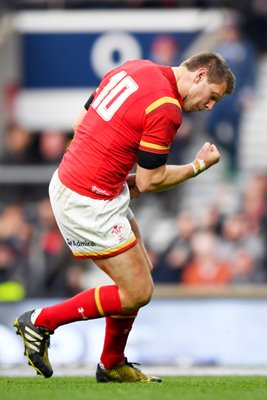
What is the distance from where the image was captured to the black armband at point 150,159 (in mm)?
8125

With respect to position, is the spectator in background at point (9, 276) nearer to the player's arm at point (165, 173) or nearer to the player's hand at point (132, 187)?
the player's hand at point (132, 187)

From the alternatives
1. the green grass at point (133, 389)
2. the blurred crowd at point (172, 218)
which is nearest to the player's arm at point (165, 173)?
the green grass at point (133, 389)

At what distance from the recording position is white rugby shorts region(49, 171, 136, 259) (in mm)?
8375

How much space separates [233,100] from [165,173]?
27.4ft

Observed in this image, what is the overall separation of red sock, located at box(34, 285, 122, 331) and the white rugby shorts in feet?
0.81

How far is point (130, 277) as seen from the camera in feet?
27.5

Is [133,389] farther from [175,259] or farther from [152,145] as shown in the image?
[175,259]

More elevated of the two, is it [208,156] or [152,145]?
[152,145]

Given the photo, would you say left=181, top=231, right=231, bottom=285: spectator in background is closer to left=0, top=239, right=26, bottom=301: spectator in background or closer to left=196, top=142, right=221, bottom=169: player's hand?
left=0, top=239, right=26, bottom=301: spectator in background

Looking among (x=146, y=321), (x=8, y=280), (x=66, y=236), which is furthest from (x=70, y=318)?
(x=8, y=280)

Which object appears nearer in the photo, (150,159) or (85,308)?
(150,159)

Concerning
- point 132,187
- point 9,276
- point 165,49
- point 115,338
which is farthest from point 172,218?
point 115,338

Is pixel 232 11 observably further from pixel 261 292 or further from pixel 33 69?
pixel 261 292

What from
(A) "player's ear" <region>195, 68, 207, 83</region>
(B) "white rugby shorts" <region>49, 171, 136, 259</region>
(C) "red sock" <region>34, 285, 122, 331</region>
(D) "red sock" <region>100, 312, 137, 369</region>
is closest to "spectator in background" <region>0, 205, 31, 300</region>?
(D) "red sock" <region>100, 312, 137, 369</region>
